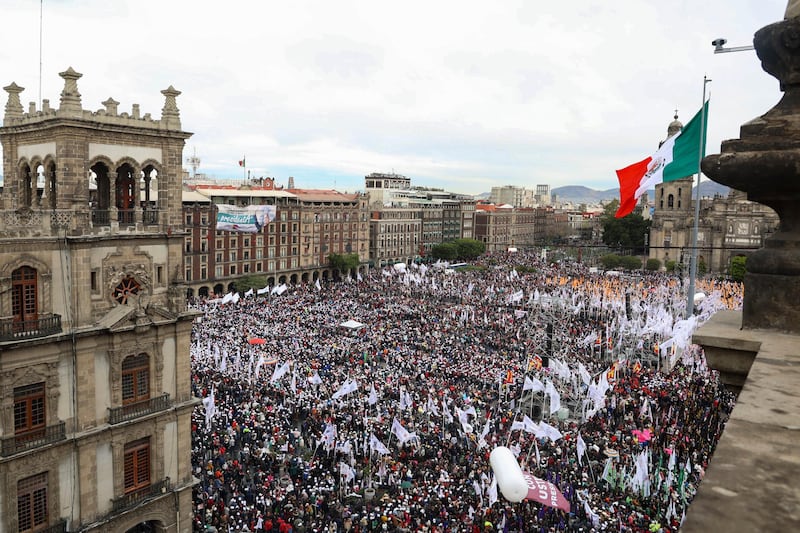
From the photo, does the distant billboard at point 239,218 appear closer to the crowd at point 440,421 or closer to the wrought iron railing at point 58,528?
the crowd at point 440,421

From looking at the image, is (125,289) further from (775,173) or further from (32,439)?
(775,173)

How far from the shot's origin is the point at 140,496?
64.0 feet

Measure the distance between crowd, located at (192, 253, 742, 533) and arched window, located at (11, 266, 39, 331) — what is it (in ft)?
29.5

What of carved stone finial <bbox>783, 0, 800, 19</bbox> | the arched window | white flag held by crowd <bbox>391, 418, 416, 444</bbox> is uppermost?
carved stone finial <bbox>783, 0, 800, 19</bbox>

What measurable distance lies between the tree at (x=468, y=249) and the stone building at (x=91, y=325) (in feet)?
311

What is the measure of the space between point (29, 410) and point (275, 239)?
67.2m

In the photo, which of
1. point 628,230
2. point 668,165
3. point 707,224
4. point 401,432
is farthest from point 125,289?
point 628,230

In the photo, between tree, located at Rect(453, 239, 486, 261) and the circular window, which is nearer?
the circular window

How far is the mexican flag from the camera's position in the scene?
22.4 metres

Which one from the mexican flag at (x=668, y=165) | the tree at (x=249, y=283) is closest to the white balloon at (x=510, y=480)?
the mexican flag at (x=668, y=165)

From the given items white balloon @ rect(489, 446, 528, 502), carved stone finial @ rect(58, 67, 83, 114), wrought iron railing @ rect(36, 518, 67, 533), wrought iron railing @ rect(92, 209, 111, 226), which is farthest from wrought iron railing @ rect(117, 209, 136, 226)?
white balloon @ rect(489, 446, 528, 502)

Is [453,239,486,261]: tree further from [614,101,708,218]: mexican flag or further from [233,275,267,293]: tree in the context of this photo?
[614,101,708,218]: mexican flag

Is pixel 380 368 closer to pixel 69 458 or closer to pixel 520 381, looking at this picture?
pixel 520 381

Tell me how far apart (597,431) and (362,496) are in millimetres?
11682
